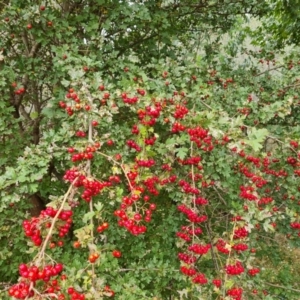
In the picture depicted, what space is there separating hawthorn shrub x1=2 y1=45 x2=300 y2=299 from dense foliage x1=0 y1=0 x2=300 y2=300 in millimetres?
14

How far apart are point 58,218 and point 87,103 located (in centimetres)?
98

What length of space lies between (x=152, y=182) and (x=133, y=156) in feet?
2.29

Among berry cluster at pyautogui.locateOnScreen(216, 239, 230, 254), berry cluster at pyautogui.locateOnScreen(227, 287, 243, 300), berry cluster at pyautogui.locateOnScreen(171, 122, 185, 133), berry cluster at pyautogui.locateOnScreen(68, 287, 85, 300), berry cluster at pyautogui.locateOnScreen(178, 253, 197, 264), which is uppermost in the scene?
berry cluster at pyautogui.locateOnScreen(171, 122, 185, 133)

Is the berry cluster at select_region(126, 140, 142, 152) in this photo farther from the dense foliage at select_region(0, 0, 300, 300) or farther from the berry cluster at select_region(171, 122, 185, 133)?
the berry cluster at select_region(171, 122, 185, 133)

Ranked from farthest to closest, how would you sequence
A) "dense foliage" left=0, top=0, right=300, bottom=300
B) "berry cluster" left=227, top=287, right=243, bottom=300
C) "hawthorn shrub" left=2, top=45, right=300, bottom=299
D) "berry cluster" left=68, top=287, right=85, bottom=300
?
"berry cluster" left=227, top=287, right=243, bottom=300
"dense foliage" left=0, top=0, right=300, bottom=300
"hawthorn shrub" left=2, top=45, right=300, bottom=299
"berry cluster" left=68, top=287, right=85, bottom=300

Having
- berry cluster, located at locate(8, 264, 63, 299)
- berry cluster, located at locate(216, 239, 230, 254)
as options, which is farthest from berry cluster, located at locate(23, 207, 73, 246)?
berry cluster, located at locate(216, 239, 230, 254)

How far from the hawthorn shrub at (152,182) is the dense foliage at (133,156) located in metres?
0.01

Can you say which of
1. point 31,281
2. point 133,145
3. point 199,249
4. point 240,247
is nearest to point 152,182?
point 133,145

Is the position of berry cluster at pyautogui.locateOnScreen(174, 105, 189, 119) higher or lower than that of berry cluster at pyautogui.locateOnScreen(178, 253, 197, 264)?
higher

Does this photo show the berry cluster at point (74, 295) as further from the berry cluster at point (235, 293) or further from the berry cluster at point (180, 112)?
the berry cluster at point (180, 112)

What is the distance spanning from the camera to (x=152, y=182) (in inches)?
A: 119

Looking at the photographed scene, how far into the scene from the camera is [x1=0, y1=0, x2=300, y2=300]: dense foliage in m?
2.68

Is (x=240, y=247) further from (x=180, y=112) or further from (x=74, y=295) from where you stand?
(x=74, y=295)

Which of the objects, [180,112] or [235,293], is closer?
[235,293]
